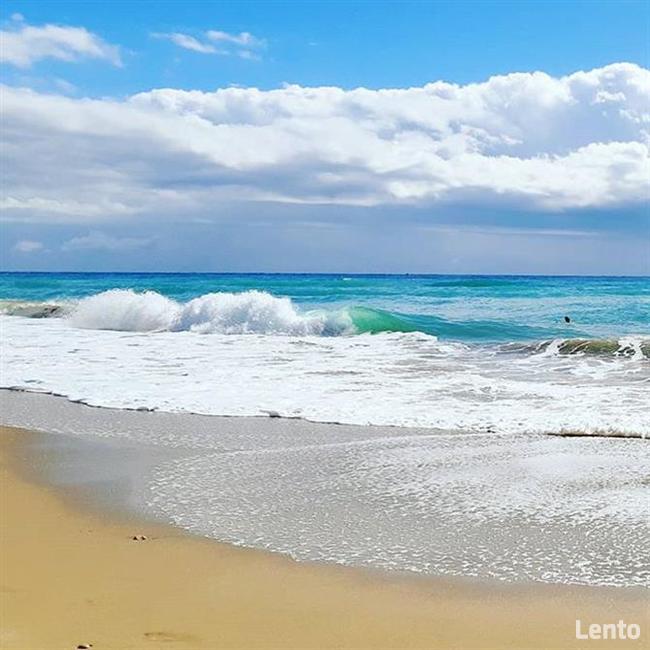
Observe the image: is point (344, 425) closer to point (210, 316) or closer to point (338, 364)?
point (338, 364)

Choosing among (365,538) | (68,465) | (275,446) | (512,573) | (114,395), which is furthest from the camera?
(114,395)

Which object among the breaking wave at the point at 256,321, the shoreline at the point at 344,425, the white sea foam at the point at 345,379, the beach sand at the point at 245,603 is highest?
the breaking wave at the point at 256,321

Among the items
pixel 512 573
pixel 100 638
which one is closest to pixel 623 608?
pixel 512 573

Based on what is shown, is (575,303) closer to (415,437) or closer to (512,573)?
(415,437)

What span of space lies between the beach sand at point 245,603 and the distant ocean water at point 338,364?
14.4ft

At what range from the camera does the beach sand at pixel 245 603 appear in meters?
3.43

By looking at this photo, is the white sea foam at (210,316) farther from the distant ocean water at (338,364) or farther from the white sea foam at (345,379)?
the white sea foam at (345,379)

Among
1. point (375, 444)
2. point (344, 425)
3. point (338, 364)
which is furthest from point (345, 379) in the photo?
point (375, 444)

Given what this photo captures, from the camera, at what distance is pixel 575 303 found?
38219 mm

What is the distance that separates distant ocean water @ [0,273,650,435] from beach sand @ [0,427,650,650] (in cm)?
440

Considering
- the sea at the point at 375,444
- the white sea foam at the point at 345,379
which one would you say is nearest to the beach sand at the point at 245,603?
the sea at the point at 375,444

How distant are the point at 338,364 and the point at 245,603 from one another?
401 inches

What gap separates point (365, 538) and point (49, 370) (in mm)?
9508

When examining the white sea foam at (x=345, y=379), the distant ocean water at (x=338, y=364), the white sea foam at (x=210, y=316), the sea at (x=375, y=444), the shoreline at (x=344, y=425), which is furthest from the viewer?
the white sea foam at (x=210, y=316)
